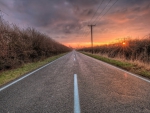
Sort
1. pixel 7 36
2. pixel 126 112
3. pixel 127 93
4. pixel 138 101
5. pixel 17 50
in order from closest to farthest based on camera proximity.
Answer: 1. pixel 126 112
2. pixel 138 101
3. pixel 127 93
4. pixel 7 36
5. pixel 17 50

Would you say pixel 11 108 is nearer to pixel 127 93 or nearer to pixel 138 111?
pixel 138 111

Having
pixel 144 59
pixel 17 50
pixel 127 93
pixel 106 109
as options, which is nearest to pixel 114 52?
pixel 144 59

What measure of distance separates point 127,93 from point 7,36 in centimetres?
967

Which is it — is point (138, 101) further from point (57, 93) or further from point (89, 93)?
point (57, 93)

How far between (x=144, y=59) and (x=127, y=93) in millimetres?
9961

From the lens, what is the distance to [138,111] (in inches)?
109

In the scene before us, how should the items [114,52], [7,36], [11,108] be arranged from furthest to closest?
1. [114,52]
2. [7,36]
3. [11,108]

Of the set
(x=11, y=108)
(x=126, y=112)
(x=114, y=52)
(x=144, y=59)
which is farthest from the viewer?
(x=114, y=52)

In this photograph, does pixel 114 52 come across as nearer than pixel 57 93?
No

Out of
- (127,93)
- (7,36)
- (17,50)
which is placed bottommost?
(127,93)

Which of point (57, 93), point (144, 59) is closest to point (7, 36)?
point (57, 93)

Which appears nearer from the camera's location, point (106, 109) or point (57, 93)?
point (106, 109)

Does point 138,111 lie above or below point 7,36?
below

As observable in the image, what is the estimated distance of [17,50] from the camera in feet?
36.8
